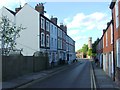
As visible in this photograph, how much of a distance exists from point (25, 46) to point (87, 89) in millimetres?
28909

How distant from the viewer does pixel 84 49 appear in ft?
594

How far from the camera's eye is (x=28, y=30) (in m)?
A: 48.2

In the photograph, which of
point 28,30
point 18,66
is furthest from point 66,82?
point 28,30

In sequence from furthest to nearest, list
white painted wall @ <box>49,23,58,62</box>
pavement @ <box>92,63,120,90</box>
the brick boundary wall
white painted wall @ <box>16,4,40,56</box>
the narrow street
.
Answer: white painted wall @ <box>49,23,58,62</box> → white painted wall @ <box>16,4,40,56</box> → the brick boundary wall → the narrow street → pavement @ <box>92,63,120,90</box>

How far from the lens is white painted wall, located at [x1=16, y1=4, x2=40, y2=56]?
47.4 m

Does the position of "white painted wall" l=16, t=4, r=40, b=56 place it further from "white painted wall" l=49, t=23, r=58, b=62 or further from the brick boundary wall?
"white painted wall" l=49, t=23, r=58, b=62

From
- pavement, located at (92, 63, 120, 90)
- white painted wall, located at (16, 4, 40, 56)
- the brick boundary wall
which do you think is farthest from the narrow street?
white painted wall, located at (16, 4, 40, 56)

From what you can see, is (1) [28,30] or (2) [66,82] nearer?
(2) [66,82]

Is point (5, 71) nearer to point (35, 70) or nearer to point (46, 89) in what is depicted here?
point (46, 89)

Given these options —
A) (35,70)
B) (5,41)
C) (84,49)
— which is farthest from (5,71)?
(84,49)

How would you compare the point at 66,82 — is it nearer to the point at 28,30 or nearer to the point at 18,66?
the point at 18,66

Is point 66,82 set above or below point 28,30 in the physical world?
below

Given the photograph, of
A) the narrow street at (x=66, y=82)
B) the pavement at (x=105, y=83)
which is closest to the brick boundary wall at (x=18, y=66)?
the narrow street at (x=66, y=82)

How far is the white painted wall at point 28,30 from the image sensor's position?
1868 inches
